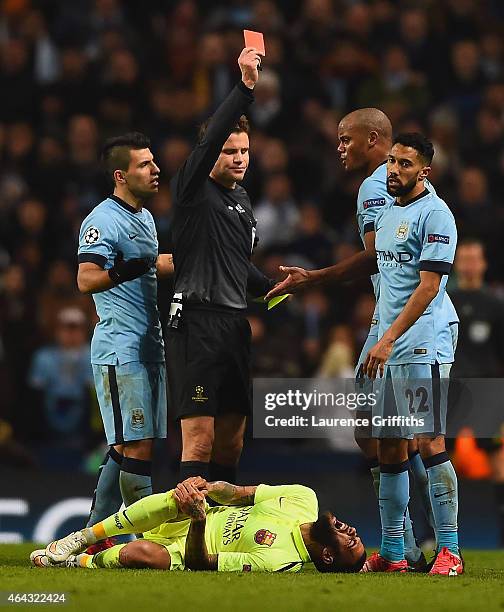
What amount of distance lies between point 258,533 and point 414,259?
1.57m

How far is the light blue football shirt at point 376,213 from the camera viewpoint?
7324 mm

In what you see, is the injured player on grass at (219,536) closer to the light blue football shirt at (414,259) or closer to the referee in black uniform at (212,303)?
the referee in black uniform at (212,303)

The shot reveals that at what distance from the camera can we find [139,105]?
14.1 meters

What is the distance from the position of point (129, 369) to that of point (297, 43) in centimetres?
768

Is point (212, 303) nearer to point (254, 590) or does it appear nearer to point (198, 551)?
point (198, 551)

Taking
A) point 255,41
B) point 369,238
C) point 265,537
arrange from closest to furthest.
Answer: point 265,537 → point 255,41 → point 369,238

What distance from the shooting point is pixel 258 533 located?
7109 mm

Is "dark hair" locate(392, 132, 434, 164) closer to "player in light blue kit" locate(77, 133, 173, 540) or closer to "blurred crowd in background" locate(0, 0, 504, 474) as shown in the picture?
"player in light blue kit" locate(77, 133, 173, 540)

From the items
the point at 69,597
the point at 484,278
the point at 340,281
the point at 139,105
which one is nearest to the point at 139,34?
the point at 139,105

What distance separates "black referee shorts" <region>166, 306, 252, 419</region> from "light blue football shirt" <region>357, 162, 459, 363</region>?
2.47 feet

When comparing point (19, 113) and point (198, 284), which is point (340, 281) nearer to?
point (198, 284)

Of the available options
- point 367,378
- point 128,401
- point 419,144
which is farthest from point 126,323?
point 419,144

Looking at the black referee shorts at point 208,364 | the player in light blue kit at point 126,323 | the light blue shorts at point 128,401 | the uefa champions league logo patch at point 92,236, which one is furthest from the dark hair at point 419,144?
the light blue shorts at point 128,401

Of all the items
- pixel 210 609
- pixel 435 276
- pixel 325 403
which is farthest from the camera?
pixel 325 403
